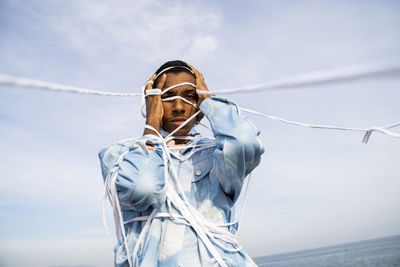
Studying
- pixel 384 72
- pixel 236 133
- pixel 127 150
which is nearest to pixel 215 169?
pixel 236 133

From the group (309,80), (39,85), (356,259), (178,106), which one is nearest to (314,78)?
(309,80)

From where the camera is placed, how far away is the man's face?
7.89 ft

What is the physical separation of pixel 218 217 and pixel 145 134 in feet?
2.41

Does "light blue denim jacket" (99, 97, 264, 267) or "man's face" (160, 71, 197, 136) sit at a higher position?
"man's face" (160, 71, 197, 136)

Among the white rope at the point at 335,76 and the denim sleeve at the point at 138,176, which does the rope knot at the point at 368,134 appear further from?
the denim sleeve at the point at 138,176

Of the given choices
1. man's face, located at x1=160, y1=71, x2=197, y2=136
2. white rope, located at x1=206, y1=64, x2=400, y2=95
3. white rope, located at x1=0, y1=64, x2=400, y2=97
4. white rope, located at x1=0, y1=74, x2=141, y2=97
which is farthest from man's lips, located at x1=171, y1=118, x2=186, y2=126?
white rope, located at x1=206, y1=64, x2=400, y2=95

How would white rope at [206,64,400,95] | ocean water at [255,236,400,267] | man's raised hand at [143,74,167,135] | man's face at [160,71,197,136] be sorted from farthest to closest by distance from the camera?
1. ocean water at [255,236,400,267]
2. man's face at [160,71,197,136]
3. man's raised hand at [143,74,167,135]
4. white rope at [206,64,400,95]

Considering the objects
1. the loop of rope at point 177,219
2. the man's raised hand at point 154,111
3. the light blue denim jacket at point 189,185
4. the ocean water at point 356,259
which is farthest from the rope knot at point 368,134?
the ocean water at point 356,259

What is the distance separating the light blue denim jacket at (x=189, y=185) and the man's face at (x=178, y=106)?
27 centimetres

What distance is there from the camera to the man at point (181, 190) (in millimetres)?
1886

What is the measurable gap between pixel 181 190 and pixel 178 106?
0.64 meters

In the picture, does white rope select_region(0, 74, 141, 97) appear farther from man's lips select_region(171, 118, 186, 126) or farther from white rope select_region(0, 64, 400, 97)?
man's lips select_region(171, 118, 186, 126)

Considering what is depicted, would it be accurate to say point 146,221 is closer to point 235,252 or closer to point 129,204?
point 129,204

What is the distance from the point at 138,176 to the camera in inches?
73.9
